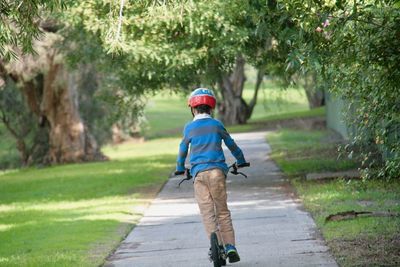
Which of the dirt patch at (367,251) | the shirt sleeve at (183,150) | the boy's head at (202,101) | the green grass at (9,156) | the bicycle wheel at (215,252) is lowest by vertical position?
the green grass at (9,156)

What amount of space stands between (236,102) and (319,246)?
44179mm

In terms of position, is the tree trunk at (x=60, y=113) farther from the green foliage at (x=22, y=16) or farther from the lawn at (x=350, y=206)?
the green foliage at (x=22, y=16)

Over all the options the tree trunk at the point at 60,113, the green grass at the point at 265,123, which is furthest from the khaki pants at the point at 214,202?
the green grass at the point at 265,123

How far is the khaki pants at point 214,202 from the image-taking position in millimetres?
9539

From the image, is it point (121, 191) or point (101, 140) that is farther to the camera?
point (101, 140)

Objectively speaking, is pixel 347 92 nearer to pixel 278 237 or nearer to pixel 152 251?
pixel 278 237

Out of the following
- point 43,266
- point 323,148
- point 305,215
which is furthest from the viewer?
point 323,148

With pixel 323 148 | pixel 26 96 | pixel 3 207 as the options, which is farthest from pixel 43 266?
pixel 26 96

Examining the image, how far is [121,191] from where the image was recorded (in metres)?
21.5

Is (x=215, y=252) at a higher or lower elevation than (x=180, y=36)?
lower

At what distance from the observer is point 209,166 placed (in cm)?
955

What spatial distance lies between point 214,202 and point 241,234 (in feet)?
9.50

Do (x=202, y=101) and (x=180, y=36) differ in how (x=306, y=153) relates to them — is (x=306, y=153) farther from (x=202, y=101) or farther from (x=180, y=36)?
(x=202, y=101)

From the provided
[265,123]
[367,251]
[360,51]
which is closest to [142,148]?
[265,123]
